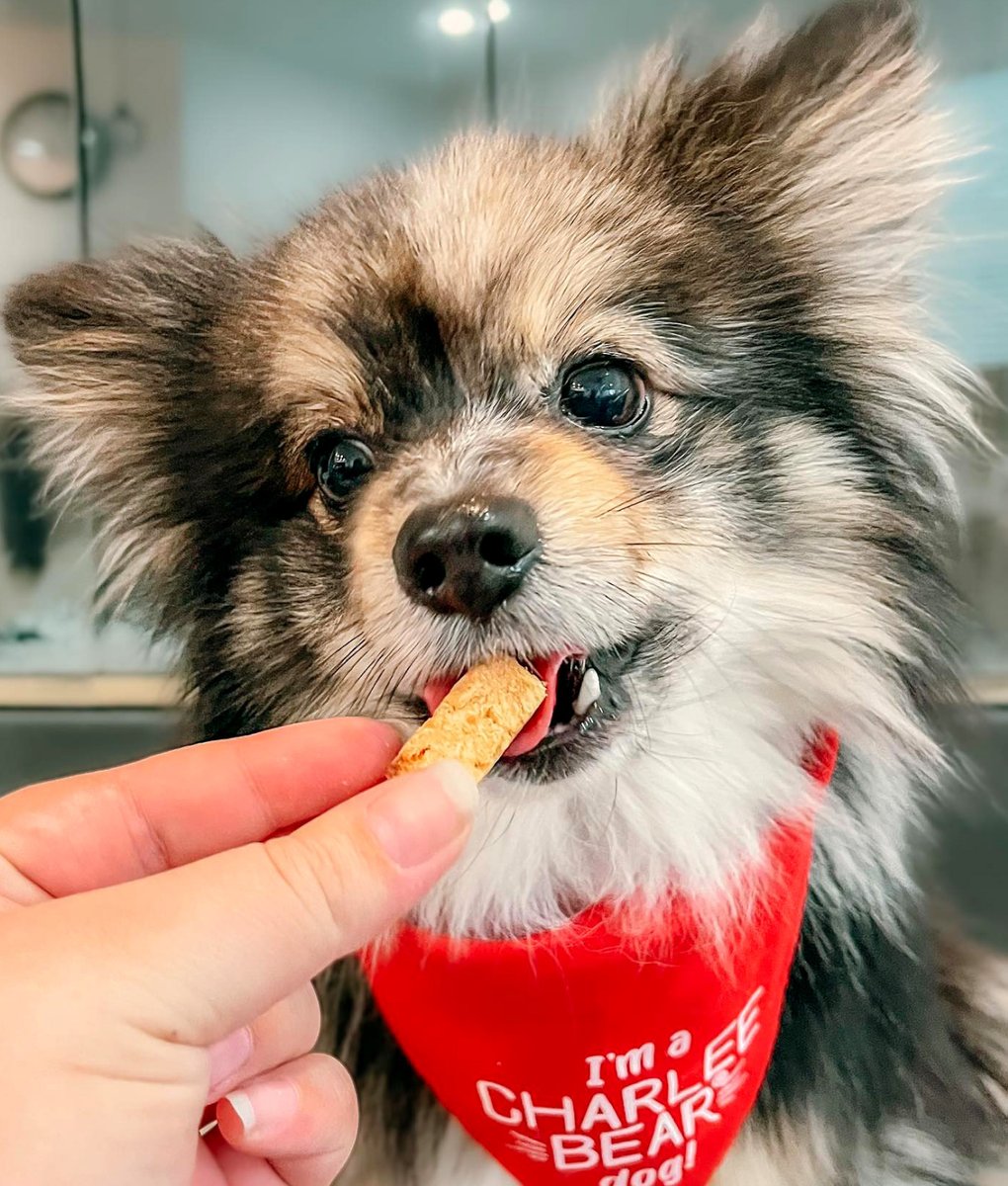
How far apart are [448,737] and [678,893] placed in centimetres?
58

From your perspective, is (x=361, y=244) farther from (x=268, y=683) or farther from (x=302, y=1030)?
(x=302, y=1030)

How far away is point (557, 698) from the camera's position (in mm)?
1184

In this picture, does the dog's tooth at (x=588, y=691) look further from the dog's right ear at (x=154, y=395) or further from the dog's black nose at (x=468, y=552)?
the dog's right ear at (x=154, y=395)

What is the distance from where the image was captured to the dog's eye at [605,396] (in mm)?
1302

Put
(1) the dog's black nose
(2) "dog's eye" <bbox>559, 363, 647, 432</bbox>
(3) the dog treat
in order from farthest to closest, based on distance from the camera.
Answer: (2) "dog's eye" <bbox>559, 363, 647, 432</bbox> < (1) the dog's black nose < (3) the dog treat

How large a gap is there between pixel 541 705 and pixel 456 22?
252 cm

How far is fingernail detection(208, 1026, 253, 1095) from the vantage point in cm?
91

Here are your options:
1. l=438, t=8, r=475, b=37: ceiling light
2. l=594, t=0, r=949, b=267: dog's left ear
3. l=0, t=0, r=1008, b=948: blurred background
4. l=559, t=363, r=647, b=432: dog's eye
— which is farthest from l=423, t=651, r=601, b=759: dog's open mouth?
l=438, t=8, r=475, b=37: ceiling light

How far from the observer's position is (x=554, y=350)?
1296mm

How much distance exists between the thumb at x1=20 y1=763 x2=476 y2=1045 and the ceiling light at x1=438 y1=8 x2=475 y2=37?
2.81 meters

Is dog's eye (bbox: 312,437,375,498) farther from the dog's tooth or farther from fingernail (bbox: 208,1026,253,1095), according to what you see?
fingernail (bbox: 208,1026,253,1095)

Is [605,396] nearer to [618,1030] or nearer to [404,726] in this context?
[404,726]

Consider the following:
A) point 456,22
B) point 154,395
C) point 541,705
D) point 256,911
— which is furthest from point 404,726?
point 456,22

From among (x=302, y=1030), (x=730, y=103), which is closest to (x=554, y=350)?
(x=730, y=103)
